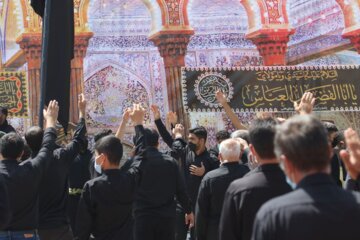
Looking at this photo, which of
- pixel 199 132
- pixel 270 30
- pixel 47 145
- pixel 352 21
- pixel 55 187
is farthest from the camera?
pixel 352 21

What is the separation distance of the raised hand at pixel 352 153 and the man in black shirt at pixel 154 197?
6.70 ft

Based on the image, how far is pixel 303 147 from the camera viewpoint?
4.86 feet

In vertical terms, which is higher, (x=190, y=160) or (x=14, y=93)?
(x=14, y=93)

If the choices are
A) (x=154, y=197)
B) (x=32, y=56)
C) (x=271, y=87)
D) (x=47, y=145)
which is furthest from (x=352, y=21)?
(x=47, y=145)

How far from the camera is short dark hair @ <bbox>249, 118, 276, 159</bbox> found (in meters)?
2.15

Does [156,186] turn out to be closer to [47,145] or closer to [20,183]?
[47,145]

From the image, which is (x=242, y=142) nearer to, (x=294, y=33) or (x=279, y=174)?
(x=279, y=174)

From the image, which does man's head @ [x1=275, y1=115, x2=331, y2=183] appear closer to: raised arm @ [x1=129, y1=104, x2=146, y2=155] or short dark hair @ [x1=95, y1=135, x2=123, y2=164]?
short dark hair @ [x1=95, y1=135, x2=123, y2=164]

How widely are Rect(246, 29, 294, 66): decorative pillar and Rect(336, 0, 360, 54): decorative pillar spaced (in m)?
0.89

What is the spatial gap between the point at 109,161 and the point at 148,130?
739mm

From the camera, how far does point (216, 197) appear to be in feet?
10.3

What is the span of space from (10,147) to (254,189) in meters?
1.22

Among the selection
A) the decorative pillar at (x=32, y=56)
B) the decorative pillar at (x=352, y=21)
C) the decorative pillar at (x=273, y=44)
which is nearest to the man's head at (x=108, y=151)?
the decorative pillar at (x=32, y=56)

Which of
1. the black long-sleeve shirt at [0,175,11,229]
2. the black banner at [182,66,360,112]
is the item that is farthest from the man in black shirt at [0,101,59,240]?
the black banner at [182,66,360,112]
